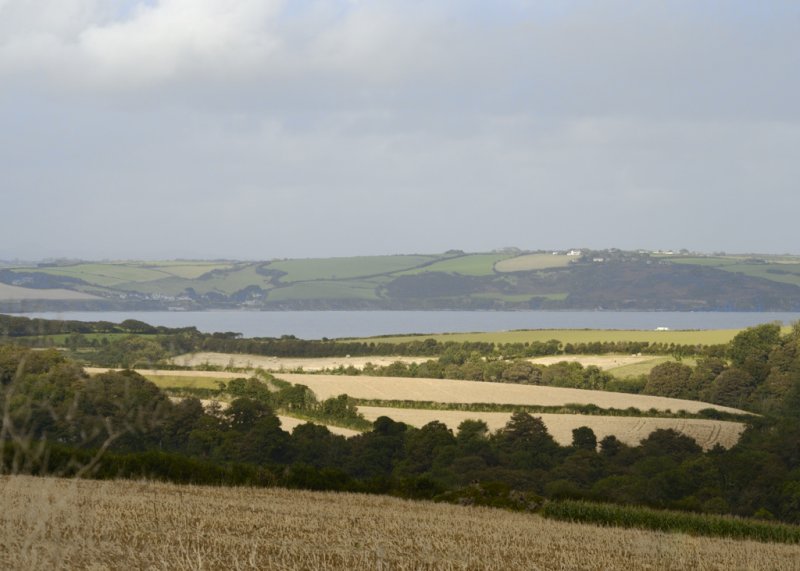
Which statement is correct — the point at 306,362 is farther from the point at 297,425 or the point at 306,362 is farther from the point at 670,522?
the point at 670,522

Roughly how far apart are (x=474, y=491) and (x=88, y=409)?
793 inches

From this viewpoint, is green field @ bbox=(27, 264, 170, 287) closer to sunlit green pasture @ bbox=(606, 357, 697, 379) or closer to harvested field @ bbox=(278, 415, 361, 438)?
Result: sunlit green pasture @ bbox=(606, 357, 697, 379)

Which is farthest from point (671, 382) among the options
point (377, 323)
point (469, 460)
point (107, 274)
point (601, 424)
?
point (107, 274)

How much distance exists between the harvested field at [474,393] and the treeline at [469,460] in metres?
8.15

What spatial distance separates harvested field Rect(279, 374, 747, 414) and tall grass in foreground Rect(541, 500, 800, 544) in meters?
52.2

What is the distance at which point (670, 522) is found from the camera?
80.9 feet

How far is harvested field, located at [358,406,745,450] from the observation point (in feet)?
218

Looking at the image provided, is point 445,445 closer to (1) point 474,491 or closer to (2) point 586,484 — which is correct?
(2) point 586,484

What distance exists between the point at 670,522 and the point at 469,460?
29.3 meters

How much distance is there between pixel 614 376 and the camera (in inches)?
3856

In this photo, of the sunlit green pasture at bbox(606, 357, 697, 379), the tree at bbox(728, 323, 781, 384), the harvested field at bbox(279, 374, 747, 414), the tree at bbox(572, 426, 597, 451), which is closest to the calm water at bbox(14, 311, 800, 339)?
the tree at bbox(728, 323, 781, 384)

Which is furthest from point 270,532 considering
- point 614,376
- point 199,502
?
point 614,376

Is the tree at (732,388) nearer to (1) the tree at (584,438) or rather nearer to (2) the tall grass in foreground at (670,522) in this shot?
(1) the tree at (584,438)

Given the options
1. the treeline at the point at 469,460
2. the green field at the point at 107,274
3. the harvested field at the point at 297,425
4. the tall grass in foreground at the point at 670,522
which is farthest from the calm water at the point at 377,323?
the tall grass in foreground at the point at 670,522
